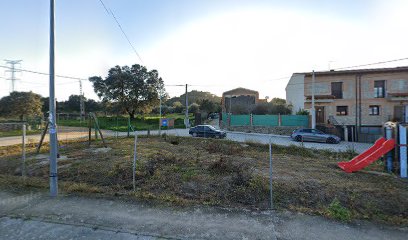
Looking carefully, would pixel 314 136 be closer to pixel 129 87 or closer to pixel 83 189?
pixel 83 189

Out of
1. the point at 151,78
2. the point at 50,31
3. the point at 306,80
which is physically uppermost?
the point at 151,78

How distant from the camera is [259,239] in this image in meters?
3.52

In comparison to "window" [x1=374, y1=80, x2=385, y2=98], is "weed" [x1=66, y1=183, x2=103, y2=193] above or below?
below

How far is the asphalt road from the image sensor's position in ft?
12.0

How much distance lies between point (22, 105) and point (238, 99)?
39131 mm

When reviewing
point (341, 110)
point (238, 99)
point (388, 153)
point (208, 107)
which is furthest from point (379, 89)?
point (208, 107)

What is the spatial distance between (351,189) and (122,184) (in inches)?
239

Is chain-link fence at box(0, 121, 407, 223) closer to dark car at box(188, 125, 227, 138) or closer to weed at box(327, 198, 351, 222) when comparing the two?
weed at box(327, 198, 351, 222)

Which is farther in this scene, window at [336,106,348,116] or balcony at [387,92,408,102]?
window at [336,106,348,116]

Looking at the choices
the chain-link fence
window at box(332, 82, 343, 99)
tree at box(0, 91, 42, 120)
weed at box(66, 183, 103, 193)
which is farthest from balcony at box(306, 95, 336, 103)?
tree at box(0, 91, 42, 120)

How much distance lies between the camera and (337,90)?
2797cm

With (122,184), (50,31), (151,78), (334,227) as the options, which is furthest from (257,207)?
(151,78)

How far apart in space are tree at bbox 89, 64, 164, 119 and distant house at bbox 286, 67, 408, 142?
28.6 m

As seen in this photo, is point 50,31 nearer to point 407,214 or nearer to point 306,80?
point 407,214
